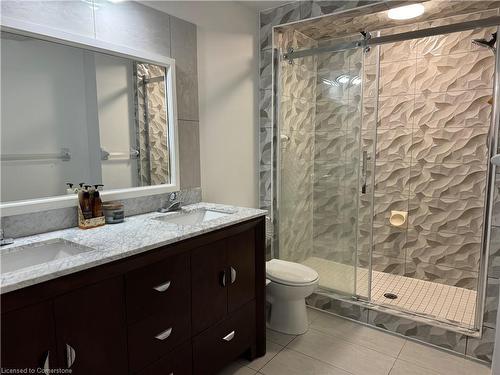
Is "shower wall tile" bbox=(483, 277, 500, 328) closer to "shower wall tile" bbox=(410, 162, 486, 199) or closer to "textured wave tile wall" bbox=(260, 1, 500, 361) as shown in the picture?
"textured wave tile wall" bbox=(260, 1, 500, 361)

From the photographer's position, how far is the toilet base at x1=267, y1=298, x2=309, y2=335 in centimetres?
233

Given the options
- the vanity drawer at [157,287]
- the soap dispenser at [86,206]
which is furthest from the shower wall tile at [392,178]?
the soap dispenser at [86,206]

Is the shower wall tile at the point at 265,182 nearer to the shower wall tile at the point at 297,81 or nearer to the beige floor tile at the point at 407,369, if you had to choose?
the shower wall tile at the point at 297,81

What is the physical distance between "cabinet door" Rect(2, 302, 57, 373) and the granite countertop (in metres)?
0.09

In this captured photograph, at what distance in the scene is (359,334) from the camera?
2.33 metres

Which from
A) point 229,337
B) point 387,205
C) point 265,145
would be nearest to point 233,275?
point 229,337

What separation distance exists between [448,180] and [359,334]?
1.55 m

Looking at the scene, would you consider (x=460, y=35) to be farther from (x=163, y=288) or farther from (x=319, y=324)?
(x=163, y=288)

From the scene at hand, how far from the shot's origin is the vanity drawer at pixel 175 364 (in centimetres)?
141

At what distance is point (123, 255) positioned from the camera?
1.23m

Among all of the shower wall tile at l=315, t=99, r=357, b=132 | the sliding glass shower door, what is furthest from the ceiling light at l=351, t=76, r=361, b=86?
the shower wall tile at l=315, t=99, r=357, b=132

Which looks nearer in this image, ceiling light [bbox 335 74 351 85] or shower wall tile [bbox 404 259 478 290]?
ceiling light [bbox 335 74 351 85]

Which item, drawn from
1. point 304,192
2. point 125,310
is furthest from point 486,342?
point 125,310

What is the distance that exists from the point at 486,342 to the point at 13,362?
2386mm
